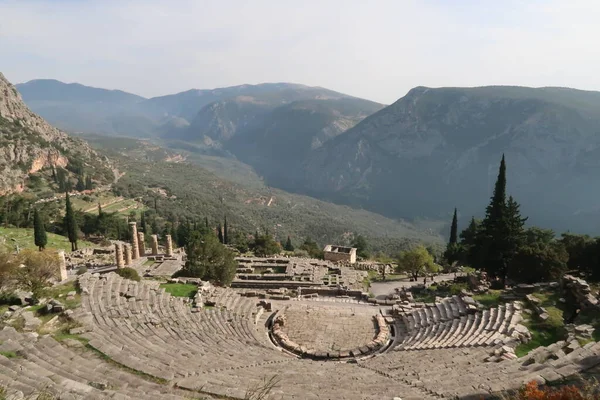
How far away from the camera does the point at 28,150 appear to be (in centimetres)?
9212

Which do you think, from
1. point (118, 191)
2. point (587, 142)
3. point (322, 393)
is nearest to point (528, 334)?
point (322, 393)

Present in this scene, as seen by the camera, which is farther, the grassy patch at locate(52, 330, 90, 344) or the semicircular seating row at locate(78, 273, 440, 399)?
the grassy patch at locate(52, 330, 90, 344)

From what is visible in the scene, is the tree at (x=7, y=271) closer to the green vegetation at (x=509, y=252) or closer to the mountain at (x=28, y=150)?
the green vegetation at (x=509, y=252)

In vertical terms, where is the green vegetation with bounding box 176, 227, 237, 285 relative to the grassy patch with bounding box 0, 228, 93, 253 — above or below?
above

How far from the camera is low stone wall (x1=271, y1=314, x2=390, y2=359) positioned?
2077 centimetres

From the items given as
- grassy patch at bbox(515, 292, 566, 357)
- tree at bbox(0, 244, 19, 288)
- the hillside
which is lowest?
the hillside

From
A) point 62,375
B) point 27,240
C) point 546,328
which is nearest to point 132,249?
point 27,240

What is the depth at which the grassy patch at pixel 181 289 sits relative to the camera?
25281mm

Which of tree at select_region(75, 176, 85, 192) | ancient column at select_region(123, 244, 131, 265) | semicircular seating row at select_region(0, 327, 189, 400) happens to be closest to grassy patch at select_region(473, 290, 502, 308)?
semicircular seating row at select_region(0, 327, 189, 400)

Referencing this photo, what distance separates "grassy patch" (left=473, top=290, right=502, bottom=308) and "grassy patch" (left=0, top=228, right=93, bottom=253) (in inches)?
1869

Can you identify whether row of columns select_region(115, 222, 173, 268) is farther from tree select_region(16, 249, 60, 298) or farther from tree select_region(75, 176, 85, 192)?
tree select_region(75, 176, 85, 192)

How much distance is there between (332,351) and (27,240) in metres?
46.2

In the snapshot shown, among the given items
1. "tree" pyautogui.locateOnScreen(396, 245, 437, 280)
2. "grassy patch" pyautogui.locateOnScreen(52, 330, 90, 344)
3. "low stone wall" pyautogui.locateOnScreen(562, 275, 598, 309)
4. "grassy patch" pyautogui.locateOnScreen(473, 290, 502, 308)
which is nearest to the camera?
"grassy patch" pyautogui.locateOnScreen(52, 330, 90, 344)

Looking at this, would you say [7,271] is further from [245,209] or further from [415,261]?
[245,209]
